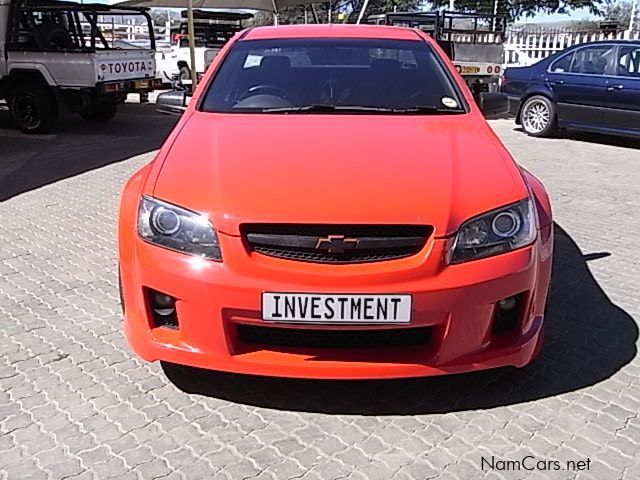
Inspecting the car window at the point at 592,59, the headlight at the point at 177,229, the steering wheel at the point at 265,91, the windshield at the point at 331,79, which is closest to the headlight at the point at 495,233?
the headlight at the point at 177,229

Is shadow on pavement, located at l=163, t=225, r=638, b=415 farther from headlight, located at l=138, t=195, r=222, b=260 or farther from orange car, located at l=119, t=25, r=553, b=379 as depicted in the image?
headlight, located at l=138, t=195, r=222, b=260

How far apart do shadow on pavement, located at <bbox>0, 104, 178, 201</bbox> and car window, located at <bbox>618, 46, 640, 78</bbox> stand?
23.2 feet

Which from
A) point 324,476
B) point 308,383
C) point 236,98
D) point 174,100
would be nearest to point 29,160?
point 174,100

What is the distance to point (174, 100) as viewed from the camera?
4488 millimetres

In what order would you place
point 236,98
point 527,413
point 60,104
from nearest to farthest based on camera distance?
1. point 527,413
2. point 236,98
3. point 60,104

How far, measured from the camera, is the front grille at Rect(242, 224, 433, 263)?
2.65m

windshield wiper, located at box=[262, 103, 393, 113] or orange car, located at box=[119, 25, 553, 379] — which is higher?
windshield wiper, located at box=[262, 103, 393, 113]

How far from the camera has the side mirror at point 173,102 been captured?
446 centimetres

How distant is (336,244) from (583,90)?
929 cm

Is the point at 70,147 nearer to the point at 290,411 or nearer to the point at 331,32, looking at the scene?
the point at 331,32

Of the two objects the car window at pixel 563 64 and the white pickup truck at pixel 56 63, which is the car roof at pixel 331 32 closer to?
the white pickup truck at pixel 56 63

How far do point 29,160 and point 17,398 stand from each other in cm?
665

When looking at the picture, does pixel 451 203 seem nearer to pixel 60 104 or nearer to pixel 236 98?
pixel 236 98

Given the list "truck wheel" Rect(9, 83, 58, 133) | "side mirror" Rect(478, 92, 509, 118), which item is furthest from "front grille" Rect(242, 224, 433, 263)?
"truck wheel" Rect(9, 83, 58, 133)
